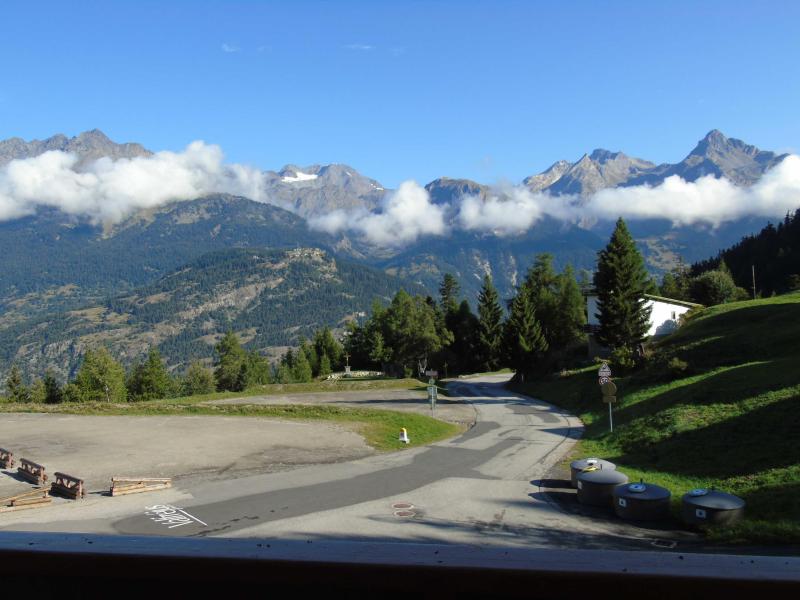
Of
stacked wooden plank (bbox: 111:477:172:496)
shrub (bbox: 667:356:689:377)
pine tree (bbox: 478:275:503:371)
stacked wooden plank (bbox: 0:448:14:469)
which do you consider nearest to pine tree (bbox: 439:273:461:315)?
pine tree (bbox: 478:275:503:371)

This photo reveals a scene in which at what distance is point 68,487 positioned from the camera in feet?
69.5

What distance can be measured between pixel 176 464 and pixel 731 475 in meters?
22.2

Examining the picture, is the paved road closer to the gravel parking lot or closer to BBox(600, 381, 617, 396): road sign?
the gravel parking lot

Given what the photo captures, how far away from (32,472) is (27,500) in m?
4.49

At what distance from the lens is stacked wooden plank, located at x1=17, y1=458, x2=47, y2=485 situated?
2272 cm

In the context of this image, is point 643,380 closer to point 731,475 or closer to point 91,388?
point 731,475

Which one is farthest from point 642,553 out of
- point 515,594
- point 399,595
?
point 399,595

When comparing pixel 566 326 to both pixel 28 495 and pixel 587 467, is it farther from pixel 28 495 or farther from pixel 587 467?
pixel 28 495

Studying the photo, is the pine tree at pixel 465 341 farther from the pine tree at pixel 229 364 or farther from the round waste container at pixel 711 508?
the round waste container at pixel 711 508

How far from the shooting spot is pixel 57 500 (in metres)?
20.7

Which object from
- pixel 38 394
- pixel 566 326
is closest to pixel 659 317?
pixel 566 326

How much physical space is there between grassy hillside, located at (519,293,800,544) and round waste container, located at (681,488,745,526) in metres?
0.34

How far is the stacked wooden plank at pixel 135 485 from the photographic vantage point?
2103 cm

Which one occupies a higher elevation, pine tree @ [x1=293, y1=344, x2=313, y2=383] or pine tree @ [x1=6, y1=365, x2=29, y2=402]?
pine tree @ [x1=293, y1=344, x2=313, y2=383]
